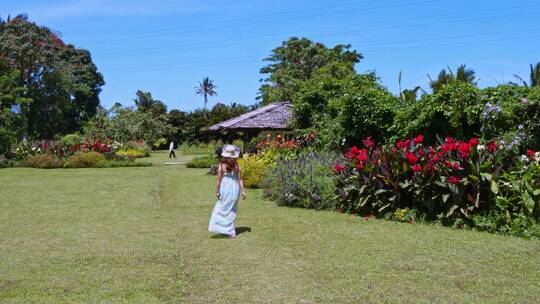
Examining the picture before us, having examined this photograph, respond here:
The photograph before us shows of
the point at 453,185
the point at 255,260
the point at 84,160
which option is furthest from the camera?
the point at 84,160

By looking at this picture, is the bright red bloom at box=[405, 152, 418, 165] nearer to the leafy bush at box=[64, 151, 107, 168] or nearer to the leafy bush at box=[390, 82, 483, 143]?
the leafy bush at box=[390, 82, 483, 143]

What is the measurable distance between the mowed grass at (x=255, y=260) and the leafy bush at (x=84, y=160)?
15040 millimetres

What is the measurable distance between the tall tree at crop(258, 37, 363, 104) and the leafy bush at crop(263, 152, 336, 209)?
855 inches

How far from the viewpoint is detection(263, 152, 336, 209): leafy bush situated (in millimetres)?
11227

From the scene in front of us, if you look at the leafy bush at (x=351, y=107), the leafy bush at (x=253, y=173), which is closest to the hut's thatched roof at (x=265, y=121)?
the leafy bush at (x=351, y=107)

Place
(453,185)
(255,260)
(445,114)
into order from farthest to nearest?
(445,114)
(453,185)
(255,260)

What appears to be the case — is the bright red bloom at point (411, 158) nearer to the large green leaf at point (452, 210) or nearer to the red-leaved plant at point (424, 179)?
the red-leaved plant at point (424, 179)

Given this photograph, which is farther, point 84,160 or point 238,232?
point 84,160

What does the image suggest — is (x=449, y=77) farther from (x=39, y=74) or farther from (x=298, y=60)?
(x=39, y=74)

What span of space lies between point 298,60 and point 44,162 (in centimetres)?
2052

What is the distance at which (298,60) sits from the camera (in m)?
40.0

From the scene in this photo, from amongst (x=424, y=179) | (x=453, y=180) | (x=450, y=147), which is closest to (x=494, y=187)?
(x=453, y=180)

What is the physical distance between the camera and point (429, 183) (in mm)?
9289

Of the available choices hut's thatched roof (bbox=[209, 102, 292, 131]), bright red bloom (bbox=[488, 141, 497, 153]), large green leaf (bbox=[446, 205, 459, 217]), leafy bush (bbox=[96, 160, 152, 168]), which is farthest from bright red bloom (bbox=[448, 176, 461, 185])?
leafy bush (bbox=[96, 160, 152, 168])
